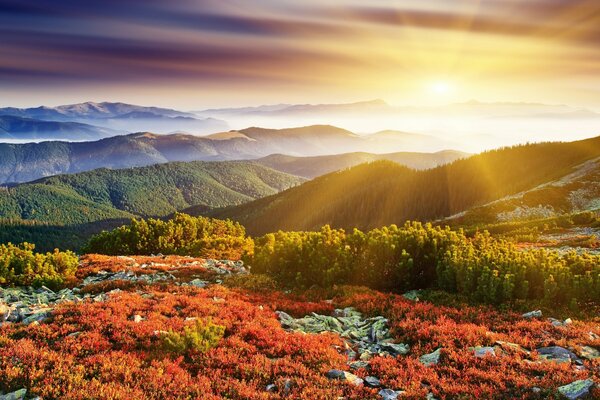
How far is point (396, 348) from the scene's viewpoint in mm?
11695

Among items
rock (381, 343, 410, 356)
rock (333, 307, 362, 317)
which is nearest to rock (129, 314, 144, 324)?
rock (333, 307, 362, 317)

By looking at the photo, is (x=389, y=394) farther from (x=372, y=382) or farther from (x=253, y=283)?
(x=253, y=283)

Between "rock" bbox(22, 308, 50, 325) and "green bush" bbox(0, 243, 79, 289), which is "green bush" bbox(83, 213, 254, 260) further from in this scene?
"rock" bbox(22, 308, 50, 325)

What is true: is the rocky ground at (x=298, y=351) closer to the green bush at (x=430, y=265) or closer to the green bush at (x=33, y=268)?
the green bush at (x=430, y=265)

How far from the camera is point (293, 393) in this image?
8805mm

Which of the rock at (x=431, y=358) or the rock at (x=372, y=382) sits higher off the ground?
the rock at (x=431, y=358)

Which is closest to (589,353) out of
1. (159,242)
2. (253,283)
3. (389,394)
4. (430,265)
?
(389,394)

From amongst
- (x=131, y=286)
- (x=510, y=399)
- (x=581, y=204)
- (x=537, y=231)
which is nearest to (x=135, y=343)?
(x=131, y=286)

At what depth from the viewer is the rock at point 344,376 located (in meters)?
9.52

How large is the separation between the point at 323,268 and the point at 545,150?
556 feet

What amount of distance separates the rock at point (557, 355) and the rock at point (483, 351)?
4.01 ft

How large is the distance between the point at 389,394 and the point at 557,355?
16.9ft

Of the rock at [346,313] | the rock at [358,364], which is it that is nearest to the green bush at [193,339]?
the rock at [358,364]

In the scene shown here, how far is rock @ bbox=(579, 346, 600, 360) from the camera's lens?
1023cm
